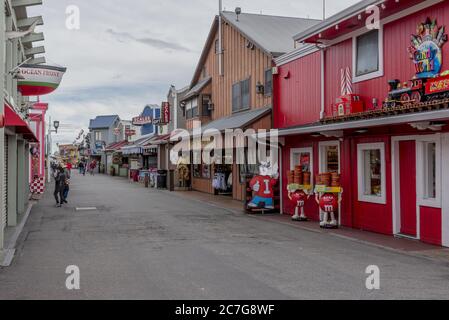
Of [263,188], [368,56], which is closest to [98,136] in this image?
[263,188]

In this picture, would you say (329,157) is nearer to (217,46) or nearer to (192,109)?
(217,46)

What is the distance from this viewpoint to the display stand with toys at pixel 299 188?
593 inches

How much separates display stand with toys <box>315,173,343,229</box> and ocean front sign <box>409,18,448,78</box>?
352cm

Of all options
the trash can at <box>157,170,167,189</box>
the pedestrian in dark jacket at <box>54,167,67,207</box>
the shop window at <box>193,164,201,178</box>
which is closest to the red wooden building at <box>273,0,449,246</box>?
the pedestrian in dark jacket at <box>54,167,67,207</box>

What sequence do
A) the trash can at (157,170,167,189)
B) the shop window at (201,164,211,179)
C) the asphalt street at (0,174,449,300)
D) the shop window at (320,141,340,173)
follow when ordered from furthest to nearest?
the trash can at (157,170,167,189) < the shop window at (201,164,211,179) < the shop window at (320,141,340,173) < the asphalt street at (0,174,449,300)

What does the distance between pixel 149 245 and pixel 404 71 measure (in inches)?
266

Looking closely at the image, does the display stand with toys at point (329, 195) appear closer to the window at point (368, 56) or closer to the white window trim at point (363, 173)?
the white window trim at point (363, 173)

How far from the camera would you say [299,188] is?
15109 mm

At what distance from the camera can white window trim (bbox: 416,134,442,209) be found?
35.0 ft

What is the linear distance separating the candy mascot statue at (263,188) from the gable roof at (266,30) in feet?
14.7

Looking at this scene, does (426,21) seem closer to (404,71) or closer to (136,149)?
(404,71)

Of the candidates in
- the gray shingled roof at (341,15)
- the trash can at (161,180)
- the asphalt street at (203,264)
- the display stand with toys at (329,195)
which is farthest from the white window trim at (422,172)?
the trash can at (161,180)

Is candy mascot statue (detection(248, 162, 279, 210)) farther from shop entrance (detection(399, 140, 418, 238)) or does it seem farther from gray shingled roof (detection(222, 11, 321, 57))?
shop entrance (detection(399, 140, 418, 238))

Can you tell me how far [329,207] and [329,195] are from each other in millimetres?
301
